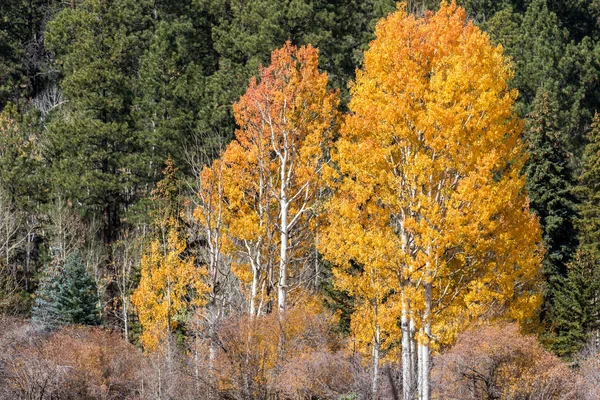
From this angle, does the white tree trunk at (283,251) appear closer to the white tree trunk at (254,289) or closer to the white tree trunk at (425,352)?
the white tree trunk at (254,289)

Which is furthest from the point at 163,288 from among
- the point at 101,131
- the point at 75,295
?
the point at 101,131

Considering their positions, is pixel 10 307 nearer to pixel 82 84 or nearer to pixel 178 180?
pixel 178 180

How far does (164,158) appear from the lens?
33.6 meters

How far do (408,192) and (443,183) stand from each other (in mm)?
785

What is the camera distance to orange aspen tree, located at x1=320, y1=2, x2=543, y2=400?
1514 cm

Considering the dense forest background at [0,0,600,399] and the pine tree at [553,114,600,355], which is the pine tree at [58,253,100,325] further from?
the pine tree at [553,114,600,355]

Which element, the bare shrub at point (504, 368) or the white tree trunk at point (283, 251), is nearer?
the bare shrub at point (504, 368)

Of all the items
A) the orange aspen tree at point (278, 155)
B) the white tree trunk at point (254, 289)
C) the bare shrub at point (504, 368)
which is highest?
the orange aspen tree at point (278, 155)

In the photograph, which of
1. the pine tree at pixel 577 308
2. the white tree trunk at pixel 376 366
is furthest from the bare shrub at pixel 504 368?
the pine tree at pixel 577 308

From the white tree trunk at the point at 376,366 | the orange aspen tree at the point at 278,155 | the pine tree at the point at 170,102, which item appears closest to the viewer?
the white tree trunk at the point at 376,366

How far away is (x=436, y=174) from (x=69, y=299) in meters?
15.0

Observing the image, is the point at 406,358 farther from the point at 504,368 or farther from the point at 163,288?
the point at 163,288

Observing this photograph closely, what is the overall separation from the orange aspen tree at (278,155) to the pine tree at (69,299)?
7010 millimetres

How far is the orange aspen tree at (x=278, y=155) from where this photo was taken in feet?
68.3
